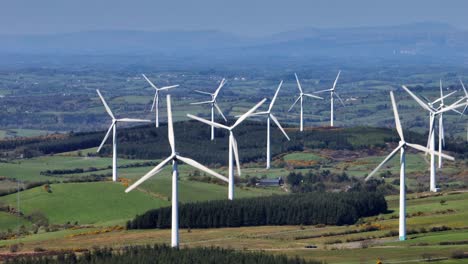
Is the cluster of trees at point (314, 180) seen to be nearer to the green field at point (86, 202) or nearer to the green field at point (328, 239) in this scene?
the green field at point (86, 202)

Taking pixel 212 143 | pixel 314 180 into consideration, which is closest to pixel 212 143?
pixel 212 143

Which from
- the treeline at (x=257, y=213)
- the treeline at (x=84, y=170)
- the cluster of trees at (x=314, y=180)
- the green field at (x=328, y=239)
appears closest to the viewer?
the green field at (x=328, y=239)

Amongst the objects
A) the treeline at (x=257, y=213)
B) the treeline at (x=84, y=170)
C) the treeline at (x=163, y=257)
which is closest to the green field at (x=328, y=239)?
the treeline at (x=257, y=213)

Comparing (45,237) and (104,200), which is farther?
(104,200)

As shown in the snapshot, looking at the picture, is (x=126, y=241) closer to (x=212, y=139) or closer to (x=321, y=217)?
(x=321, y=217)

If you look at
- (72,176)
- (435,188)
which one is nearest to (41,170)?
(72,176)

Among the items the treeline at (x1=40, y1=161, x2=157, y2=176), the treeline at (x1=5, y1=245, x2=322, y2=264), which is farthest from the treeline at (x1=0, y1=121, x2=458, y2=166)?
the treeline at (x1=5, y1=245, x2=322, y2=264)

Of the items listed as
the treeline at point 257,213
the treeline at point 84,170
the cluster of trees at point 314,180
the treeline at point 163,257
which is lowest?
the treeline at point 84,170
